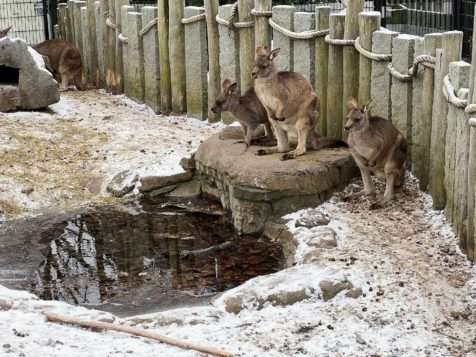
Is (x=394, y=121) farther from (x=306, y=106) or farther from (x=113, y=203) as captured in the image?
(x=113, y=203)

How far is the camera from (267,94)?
809 cm

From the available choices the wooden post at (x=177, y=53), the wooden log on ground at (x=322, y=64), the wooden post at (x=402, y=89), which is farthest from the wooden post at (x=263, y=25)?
the wooden post at (x=402, y=89)

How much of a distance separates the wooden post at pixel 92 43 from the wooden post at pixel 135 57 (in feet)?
4.66

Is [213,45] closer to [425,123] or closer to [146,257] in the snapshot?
[425,123]

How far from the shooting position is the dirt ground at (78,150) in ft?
28.9

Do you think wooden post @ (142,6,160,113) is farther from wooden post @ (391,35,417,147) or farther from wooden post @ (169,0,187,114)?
wooden post @ (391,35,417,147)

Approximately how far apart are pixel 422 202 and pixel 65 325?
3.50 m

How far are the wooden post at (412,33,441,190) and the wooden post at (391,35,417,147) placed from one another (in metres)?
0.11

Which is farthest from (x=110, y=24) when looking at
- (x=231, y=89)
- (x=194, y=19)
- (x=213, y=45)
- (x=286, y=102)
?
(x=286, y=102)

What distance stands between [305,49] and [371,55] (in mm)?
1039

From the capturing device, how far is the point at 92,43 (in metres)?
13.5

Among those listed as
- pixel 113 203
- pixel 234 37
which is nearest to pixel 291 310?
pixel 113 203

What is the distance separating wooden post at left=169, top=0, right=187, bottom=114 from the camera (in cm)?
1080

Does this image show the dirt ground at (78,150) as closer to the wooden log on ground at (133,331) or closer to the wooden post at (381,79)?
the wooden post at (381,79)
